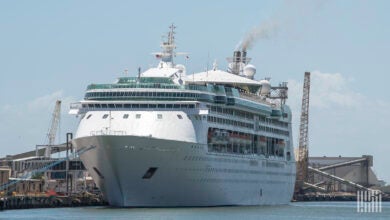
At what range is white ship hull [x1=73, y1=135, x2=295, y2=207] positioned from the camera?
91.9 metres

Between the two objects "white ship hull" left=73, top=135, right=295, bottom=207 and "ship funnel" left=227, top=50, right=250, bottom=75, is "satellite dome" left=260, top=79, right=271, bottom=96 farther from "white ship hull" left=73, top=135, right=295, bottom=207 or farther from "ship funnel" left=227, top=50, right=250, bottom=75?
"white ship hull" left=73, top=135, right=295, bottom=207

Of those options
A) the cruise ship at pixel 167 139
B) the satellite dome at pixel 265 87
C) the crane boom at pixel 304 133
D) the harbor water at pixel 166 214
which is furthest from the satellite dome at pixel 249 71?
the crane boom at pixel 304 133

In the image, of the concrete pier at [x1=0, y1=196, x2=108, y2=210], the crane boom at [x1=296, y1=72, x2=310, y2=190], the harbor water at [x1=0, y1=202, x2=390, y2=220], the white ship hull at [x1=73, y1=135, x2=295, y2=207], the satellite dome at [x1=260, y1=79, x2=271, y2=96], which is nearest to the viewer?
the harbor water at [x1=0, y1=202, x2=390, y2=220]

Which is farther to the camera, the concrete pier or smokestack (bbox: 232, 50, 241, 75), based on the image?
smokestack (bbox: 232, 50, 241, 75)

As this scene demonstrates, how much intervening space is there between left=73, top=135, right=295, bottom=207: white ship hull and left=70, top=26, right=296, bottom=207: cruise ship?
0.25 feet

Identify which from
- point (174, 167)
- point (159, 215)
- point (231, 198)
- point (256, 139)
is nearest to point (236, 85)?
point (256, 139)

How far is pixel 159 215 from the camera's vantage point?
8625 centimetres

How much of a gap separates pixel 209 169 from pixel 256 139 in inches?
619

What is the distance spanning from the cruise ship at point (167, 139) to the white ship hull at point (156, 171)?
0.25 ft

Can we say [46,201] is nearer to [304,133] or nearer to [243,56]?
[243,56]

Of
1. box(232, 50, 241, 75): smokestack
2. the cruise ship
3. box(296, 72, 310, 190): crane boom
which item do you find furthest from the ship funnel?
box(296, 72, 310, 190): crane boom

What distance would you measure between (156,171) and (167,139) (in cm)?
264

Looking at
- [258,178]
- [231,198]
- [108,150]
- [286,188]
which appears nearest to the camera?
[108,150]

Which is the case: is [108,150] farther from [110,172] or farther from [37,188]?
[37,188]
